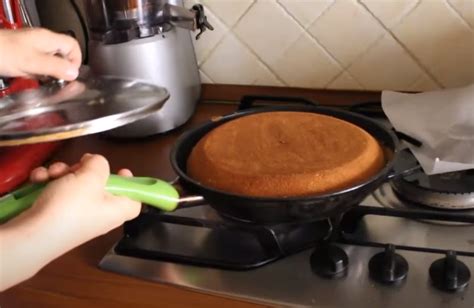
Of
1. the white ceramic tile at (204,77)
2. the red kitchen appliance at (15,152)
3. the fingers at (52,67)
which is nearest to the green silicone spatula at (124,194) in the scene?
the fingers at (52,67)

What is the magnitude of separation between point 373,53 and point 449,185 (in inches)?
11.4

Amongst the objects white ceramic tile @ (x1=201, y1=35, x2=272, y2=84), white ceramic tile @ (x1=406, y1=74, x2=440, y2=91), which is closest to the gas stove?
white ceramic tile @ (x1=406, y1=74, x2=440, y2=91)

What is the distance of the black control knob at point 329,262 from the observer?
58 centimetres

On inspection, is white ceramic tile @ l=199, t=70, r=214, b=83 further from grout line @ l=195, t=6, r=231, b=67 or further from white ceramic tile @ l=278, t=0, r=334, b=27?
white ceramic tile @ l=278, t=0, r=334, b=27

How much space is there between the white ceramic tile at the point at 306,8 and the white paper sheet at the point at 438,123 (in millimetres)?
158

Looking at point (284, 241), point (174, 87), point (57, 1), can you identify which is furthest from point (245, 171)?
point (57, 1)

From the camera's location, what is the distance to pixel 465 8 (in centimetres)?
85

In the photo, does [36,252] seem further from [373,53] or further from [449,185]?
[373,53]

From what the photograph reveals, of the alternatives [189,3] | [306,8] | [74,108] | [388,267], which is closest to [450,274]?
[388,267]

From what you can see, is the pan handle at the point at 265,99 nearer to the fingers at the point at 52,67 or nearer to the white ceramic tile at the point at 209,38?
the white ceramic tile at the point at 209,38

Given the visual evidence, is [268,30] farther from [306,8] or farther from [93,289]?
[93,289]

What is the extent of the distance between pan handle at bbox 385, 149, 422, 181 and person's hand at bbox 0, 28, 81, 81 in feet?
1.16

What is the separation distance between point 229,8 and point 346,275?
1.69 feet

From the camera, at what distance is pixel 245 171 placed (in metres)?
0.62
